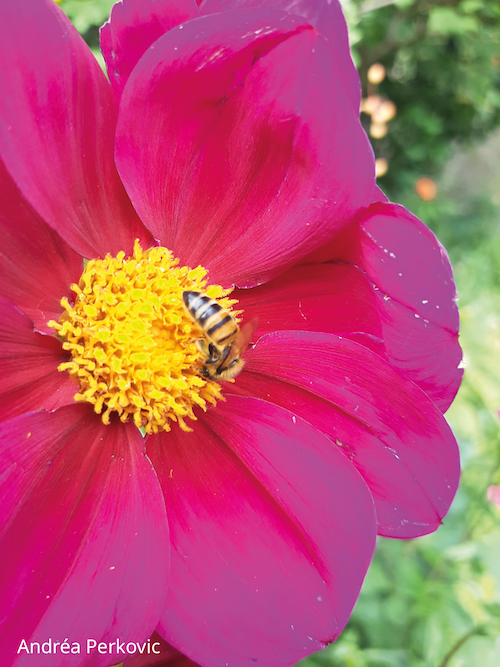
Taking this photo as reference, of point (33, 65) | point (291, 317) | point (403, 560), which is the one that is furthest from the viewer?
point (403, 560)

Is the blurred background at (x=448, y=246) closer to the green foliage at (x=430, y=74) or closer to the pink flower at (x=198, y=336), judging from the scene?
the green foliage at (x=430, y=74)

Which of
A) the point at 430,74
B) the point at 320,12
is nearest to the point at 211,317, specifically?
the point at 320,12

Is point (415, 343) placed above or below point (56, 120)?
below

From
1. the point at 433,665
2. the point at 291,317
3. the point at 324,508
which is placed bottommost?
the point at 433,665

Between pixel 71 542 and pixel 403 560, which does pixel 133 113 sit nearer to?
pixel 71 542

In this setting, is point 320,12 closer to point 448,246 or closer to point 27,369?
point 27,369

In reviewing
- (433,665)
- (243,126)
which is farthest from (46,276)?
(433,665)
